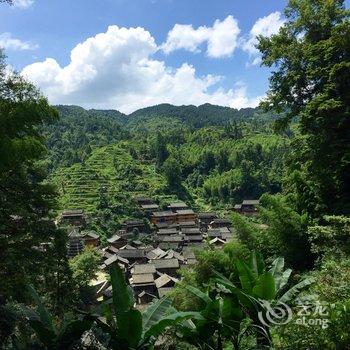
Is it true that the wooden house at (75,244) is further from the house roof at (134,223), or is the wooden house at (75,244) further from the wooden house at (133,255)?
the house roof at (134,223)

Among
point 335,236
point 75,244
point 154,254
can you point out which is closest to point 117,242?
point 75,244

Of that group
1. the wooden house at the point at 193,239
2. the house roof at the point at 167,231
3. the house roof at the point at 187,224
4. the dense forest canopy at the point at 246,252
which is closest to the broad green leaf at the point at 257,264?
the dense forest canopy at the point at 246,252

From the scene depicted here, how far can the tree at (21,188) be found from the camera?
8.62 m

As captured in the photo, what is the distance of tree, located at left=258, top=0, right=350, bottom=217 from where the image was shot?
13812mm

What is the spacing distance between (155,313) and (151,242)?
54.8m

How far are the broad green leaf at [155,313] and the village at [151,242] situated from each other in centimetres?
2442

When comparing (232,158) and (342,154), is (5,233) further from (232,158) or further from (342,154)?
(232,158)

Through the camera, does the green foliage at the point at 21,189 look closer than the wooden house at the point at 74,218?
Yes

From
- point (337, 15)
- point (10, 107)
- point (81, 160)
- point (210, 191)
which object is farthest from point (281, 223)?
point (81, 160)

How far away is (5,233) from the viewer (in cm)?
1273

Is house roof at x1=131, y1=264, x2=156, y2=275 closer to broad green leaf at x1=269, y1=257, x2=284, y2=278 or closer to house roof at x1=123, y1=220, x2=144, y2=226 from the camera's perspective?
house roof at x1=123, y1=220, x2=144, y2=226

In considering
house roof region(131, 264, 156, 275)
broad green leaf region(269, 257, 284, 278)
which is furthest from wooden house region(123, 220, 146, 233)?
broad green leaf region(269, 257, 284, 278)

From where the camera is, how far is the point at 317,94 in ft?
50.0

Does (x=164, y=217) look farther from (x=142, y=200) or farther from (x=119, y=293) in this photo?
(x=119, y=293)
